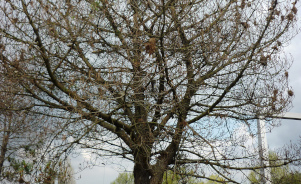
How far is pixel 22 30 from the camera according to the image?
4.18 m

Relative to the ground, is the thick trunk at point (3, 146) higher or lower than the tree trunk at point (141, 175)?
higher

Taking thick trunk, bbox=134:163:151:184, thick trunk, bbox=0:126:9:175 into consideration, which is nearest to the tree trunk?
thick trunk, bbox=134:163:151:184

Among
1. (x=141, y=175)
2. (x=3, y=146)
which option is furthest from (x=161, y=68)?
(x=3, y=146)

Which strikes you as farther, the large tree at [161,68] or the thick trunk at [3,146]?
the thick trunk at [3,146]

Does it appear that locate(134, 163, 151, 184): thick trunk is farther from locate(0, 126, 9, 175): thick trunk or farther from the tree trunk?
locate(0, 126, 9, 175): thick trunk

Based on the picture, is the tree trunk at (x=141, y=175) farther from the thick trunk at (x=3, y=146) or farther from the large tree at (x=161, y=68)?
the thick trunk at (x=3, y=146)

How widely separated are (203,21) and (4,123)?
527 cm

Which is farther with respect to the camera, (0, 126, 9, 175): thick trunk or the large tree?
(0, 126, 9, 175): thick trunk

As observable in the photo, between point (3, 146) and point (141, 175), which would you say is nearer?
point (141, 175)

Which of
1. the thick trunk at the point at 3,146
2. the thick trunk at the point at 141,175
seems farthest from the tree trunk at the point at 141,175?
the thick trunk at the point at 3,146

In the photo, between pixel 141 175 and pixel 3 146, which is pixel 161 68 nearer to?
pixel 141 175

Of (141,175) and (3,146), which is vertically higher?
(3,146)

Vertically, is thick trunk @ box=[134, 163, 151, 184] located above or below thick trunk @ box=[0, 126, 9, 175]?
below

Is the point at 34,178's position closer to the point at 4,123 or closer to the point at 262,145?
the point at 4,123
